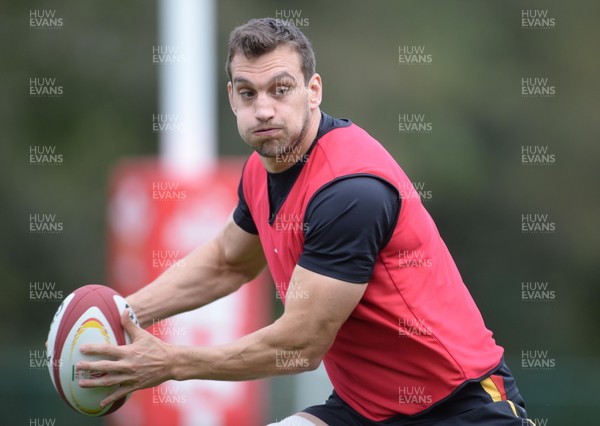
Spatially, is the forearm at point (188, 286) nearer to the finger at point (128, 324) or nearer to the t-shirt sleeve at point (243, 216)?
the t-shirt sleeve at point (243, 216)

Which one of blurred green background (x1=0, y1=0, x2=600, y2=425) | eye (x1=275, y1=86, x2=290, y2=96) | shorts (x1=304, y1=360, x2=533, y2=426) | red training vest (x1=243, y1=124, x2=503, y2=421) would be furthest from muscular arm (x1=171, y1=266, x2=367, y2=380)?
blurred green background (x1=0, y1=0, x2=600, y2=425)

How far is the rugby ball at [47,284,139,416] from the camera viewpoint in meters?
4.64

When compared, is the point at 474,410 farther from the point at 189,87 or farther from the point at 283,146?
the point at 189,87

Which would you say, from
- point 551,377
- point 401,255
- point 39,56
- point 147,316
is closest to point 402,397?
point 401,255

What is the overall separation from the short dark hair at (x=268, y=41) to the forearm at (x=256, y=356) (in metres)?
1.14

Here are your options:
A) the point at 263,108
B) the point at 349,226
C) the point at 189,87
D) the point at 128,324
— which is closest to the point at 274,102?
the point at 263,108

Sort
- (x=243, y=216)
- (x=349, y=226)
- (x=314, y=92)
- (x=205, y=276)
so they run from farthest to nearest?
(x=205, y=276) → (x=243, y=216) → (x=314, y=92) → (x=349, y=226)

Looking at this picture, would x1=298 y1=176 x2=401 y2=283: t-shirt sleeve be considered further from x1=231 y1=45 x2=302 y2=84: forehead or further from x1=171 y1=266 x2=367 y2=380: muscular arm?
x1=231 y1=45 x2=302 y2=84: forehead

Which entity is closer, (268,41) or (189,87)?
(268,41)

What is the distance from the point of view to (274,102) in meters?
4.65

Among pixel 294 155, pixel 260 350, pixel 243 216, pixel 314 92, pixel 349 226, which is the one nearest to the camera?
pixel 349 226

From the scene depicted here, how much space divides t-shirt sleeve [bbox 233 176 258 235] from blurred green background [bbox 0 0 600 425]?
10.9 m

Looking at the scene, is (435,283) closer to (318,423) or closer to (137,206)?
(318,423)

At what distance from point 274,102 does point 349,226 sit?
2.24 ft
